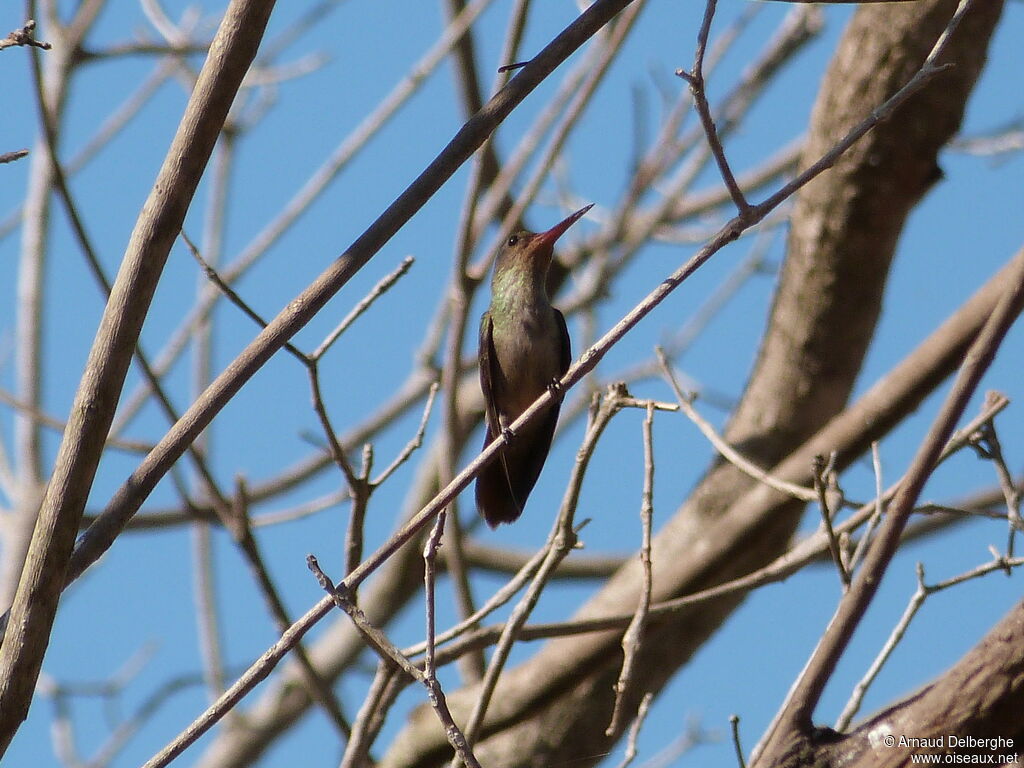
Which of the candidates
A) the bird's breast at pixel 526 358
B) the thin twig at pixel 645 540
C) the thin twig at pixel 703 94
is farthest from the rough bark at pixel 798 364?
the thin twig at pixel 703 94

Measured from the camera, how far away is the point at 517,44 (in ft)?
18.0

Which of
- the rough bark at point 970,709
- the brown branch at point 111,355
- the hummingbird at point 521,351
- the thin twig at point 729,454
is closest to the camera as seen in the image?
the brown branch at point 111,355

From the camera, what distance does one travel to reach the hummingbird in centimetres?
587

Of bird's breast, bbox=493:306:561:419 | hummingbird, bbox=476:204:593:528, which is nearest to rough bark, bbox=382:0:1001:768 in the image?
hummingbird, bbox=476:204:593:528

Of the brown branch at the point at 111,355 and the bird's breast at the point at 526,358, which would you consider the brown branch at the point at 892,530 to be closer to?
the brown branch at the point at 111,355

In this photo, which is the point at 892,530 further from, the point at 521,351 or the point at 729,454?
the point at 521,351

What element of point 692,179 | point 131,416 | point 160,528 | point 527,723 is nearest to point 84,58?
point 131,416

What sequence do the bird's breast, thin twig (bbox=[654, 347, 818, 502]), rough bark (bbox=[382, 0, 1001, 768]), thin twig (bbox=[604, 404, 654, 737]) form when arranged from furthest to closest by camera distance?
the bird's breast
rough bark (bbox=[382, 0, 1001, 768])
thin twig (bbox=[654, 347, 818, 502])
thin twig (bbox=[604, 404, 654, 737])

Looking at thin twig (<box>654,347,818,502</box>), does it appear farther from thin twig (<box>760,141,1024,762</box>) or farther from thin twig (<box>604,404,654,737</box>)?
thin twig (<box>760,141,1024,762</box>)

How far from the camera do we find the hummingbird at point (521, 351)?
231 inches

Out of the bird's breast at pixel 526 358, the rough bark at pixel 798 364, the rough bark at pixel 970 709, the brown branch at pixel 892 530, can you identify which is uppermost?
the bird's breast at pixel 526 358

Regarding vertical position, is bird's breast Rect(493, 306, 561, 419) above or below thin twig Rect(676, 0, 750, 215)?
above

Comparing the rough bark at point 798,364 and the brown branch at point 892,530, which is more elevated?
the rough bark at point 798,364

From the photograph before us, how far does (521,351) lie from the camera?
6.24 m
